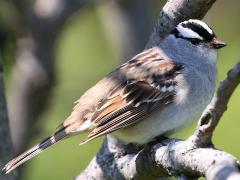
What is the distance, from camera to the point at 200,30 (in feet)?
12.7

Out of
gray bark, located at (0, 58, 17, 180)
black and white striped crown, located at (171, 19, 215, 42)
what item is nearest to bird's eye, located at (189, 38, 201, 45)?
black and white striped crown, located at (171, 19, 215, 42)

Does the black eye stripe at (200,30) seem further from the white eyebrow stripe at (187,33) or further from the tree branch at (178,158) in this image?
the tree branch at (178,158)

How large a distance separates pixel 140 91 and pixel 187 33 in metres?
0.38

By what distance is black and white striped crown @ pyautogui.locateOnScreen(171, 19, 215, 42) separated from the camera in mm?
3615

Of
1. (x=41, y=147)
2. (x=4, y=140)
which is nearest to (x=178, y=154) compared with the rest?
(x=4, y=140)

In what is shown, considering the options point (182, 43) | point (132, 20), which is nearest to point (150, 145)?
point (182, 43)

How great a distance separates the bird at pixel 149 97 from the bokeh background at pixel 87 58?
724 millimetres

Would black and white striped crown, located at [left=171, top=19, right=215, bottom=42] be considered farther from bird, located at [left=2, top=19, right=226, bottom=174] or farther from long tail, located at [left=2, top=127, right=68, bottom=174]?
long tail, located at [left=2, top=127, right=68, bottom=174]

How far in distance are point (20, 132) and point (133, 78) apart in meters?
0.87

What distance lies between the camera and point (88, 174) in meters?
3.56

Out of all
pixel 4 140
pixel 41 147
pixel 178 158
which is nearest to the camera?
pixel 178 158

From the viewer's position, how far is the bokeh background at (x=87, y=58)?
4.77 meters

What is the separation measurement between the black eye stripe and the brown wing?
0.21 metres

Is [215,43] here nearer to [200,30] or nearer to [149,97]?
[200,30]
